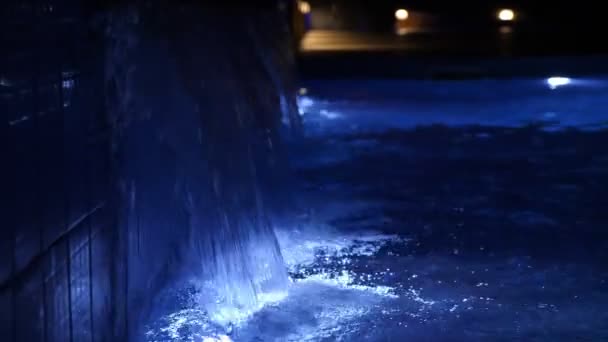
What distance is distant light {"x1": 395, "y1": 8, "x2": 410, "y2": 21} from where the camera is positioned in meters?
46.6

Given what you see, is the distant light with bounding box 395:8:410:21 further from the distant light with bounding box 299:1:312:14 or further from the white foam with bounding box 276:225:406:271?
the white foam with bounding box 276:225:406:271

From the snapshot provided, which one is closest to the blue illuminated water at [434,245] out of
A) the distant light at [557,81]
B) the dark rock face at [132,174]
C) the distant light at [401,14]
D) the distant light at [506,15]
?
the dark rock face at [132,174]

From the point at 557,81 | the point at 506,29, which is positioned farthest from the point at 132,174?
the point at 506,29

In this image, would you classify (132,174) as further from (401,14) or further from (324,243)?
(401,14)

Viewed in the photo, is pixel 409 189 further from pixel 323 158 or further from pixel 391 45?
pixel 391 45

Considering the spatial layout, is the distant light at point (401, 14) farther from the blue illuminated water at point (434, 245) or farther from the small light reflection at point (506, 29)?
the blue illuminated water at point (434, 245)

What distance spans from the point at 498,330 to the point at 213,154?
7.72ft

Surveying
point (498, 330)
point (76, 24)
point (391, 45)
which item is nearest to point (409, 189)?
point (498, 330)

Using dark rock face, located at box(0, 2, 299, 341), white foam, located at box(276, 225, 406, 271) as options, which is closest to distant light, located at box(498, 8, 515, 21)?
dark rock face, located at box(0, 2, 299, 341)

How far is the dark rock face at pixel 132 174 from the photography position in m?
2.37

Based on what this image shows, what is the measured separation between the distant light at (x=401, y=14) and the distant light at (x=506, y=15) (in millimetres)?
5368

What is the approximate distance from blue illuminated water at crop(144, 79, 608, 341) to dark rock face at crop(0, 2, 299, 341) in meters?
0.24

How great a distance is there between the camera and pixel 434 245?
566 centimetres

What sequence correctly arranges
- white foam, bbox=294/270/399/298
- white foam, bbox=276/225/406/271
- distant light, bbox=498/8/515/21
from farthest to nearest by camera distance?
1. distant light, bbox=498/8/515/21
2. white foam, bbox=276/225/406/271
3. white foam, bbox=294/270/399/298
